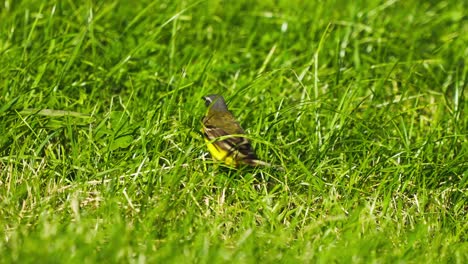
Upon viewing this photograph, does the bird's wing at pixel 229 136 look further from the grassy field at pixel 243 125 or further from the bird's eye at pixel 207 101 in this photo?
the bird's eye at pixel 207 101

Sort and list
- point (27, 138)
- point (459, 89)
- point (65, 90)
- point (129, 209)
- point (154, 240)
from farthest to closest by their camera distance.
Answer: point (459, 89)
point (65, 90)
point (27, 138)
point (129, 209)
point (154, 240)

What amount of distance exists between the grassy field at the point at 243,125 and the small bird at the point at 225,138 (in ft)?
0.23

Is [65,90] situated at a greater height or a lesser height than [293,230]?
greater

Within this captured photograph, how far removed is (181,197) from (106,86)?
172cm

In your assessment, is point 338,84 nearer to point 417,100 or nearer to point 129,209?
point 417,100

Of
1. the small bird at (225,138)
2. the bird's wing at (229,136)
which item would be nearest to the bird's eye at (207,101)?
the small bird at (225,138)

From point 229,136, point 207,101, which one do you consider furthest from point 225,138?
point 207,101

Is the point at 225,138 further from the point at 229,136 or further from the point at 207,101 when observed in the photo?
the point at 207,101

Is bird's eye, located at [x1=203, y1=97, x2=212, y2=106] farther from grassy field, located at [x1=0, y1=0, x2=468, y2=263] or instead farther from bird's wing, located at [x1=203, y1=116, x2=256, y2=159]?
bird's wing, located at [x1=203, y1=116, x2=256, y2=159]

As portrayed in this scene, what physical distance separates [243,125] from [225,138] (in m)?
0.73

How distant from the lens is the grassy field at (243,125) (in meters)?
4.32

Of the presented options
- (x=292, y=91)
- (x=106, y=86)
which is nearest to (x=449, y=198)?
(x=292, y=91)

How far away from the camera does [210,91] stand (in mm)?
6172

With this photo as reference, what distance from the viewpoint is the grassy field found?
432 centimetres
